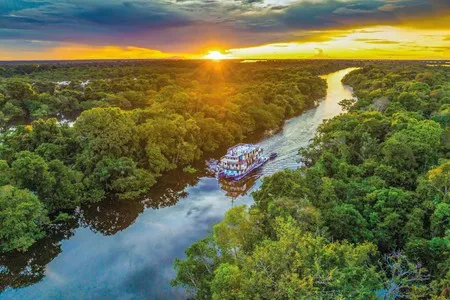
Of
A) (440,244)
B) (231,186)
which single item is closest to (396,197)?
(440,244)

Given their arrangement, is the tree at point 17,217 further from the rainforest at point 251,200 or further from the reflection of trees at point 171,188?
the reflection of trees at point 171,188

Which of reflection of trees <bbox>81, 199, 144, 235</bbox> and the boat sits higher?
the boat

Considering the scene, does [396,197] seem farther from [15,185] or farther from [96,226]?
[15,185]

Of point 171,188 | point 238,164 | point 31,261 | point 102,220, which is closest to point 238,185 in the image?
point 238,164

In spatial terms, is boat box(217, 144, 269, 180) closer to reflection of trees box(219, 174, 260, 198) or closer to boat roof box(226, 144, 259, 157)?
boat roof box(226, 144, 259, 157)

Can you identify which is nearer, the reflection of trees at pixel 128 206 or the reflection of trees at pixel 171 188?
the reflection of trees at pixel 128 206

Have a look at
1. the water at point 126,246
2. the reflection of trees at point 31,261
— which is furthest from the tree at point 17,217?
the water at point 126,246

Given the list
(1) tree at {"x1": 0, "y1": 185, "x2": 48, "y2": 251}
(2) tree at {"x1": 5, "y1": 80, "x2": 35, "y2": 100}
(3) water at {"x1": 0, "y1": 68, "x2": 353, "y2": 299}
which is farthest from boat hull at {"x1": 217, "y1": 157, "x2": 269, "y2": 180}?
(2) tree at {"x1": 5, "y1": 80, "x2": 35, "y2": 100}
